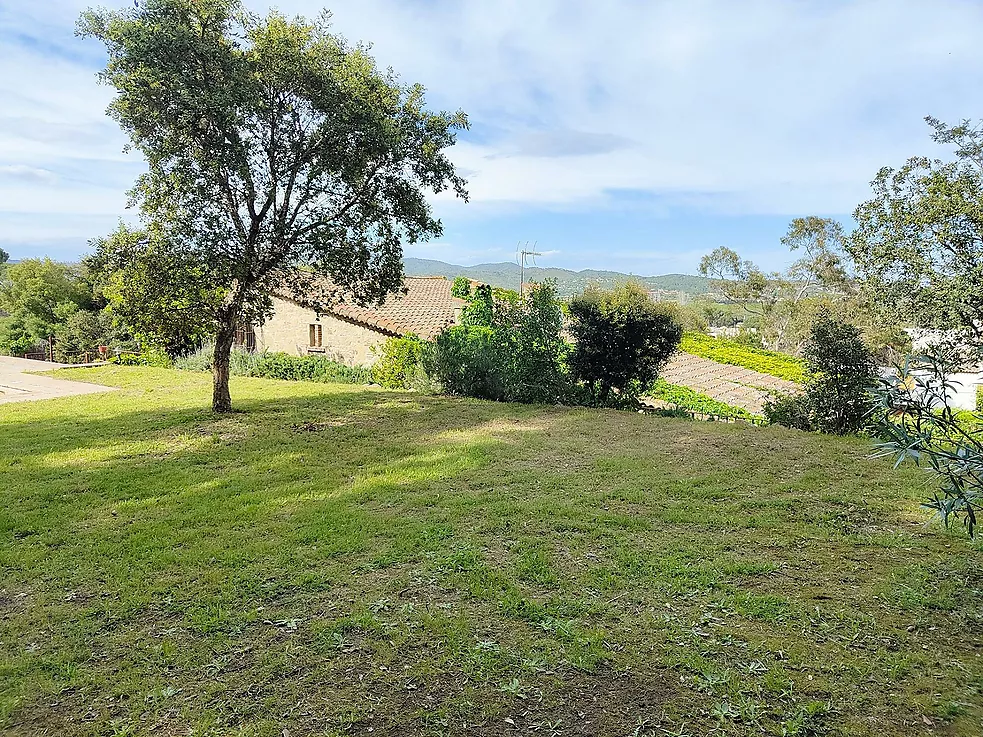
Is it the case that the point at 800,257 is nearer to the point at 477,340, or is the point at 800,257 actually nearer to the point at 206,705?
the point at 477,340

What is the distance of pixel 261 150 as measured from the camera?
29.4 ft

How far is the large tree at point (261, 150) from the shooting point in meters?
8.02

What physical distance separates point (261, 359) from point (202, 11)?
398 inches

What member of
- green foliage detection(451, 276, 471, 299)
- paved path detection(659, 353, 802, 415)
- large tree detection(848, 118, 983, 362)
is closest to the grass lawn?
Answer: green foliage detection(451, 276, 471, 299)

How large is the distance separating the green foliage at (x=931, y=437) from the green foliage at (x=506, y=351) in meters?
8.82

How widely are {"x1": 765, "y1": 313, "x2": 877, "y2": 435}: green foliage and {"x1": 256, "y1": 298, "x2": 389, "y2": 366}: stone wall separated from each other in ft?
34.2

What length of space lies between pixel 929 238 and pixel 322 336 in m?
15.5

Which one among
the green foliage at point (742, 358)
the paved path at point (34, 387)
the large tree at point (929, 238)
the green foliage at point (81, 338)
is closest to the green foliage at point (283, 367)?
the paved path at point (34, 387)

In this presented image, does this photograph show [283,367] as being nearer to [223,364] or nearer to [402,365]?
[402,365]

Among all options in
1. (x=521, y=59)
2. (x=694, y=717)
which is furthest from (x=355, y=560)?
(x=521, y=59)

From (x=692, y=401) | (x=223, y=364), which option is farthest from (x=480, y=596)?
(x=692, y=401)

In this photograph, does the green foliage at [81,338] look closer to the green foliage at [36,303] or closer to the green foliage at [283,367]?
the green foliage at [36,303]

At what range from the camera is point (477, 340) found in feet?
41.7

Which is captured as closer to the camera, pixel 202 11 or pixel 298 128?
pixel 202 11
